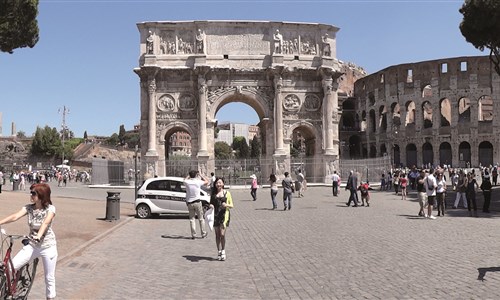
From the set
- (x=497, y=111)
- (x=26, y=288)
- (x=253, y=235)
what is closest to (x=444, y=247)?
(x=253, y=235)

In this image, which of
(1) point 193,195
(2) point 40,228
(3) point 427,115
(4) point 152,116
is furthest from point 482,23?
(3) point 427,115

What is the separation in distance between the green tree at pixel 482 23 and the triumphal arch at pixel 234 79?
13223mm

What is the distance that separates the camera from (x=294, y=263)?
8.19m

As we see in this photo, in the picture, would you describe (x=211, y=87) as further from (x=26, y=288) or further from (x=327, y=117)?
(x=26, y=288)

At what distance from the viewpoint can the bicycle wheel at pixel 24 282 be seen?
5301 millimetres

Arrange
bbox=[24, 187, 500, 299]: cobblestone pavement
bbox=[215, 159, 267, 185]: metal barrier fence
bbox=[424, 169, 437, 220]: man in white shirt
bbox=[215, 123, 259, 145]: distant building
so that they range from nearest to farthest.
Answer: bbox=[24, 187, 500, 299]: cobblestone pavement
bbox=[424, 169, 437, 220]: man in white shirt
bbox=[215, 159, 267, 185]: metal barrier fence
bbox=[215, 123, 259, 145]: distant building

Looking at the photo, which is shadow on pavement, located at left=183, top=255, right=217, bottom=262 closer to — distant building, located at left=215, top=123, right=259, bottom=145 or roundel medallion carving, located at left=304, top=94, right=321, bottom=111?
roundel medallion carving, located at left=304, top=94, right=321, bottom=111

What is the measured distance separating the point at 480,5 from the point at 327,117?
1543 cm

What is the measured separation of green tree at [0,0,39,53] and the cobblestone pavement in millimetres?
8766

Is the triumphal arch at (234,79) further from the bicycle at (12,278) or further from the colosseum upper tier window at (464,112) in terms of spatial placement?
the bicycle at (12,278)

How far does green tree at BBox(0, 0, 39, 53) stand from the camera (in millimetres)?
16869

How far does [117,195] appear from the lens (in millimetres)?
14922

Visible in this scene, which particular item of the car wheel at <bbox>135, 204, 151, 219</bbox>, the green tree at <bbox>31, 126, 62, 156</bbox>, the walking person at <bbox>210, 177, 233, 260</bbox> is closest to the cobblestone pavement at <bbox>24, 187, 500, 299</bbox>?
the walking person at <bbox>210, 177, 233, 260</bbox>

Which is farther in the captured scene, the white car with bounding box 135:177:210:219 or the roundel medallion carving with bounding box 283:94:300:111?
the roundel medallion carving with bounding box 283:94:300:111
